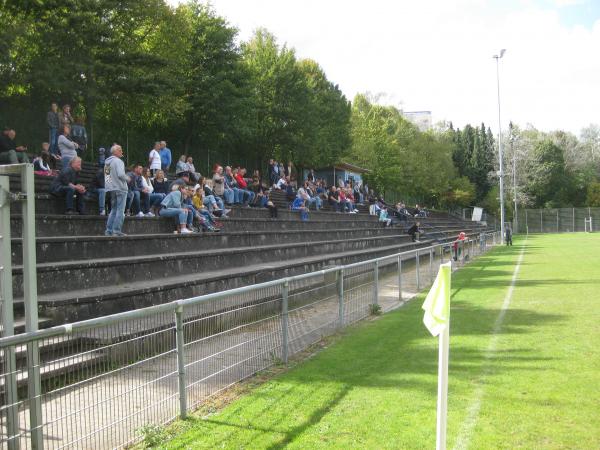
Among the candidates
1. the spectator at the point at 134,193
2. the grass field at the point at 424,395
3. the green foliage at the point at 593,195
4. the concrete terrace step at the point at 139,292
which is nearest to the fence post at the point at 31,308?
the grass field at the point at 424,395

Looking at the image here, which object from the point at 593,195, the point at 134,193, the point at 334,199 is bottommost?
the point at 134,193

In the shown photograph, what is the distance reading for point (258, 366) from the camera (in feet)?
25.8

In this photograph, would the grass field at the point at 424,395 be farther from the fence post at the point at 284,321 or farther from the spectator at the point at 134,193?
the spectator at the point at 134,193

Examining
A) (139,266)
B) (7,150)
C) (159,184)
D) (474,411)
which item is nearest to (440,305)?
(474,411)

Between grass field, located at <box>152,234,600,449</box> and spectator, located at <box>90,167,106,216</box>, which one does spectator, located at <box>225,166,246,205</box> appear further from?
grass field, located at <box>152,234,600,449</box>

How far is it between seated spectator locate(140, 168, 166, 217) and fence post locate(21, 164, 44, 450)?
32.6ft

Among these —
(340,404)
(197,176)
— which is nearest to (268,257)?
(197,176)

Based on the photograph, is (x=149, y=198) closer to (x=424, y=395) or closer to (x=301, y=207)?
(x=424, y=395)

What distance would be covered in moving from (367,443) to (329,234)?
Result: 62.9 ft

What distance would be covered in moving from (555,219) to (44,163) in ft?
275

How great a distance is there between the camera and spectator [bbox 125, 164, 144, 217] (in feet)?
47.1

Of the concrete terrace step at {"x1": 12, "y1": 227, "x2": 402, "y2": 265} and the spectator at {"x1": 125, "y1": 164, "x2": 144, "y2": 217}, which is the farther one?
the spectator at {"x1": 125, "y1": 164, "x2": 144, "y2": 217}

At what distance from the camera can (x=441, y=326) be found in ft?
13.0

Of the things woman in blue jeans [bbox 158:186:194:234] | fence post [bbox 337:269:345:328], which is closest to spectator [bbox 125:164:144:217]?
woman in blue jeans [bbox 158:186:194:234]
